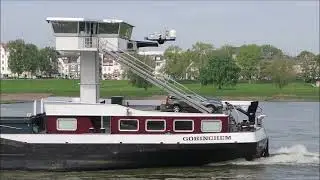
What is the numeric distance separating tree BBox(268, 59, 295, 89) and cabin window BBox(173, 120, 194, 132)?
3115 inches

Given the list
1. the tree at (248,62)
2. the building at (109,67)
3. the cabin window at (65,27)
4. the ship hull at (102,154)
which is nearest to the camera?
the ship hull at (102,154)

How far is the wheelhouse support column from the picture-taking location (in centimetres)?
2642

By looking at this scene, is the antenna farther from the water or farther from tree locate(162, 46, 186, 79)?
tree locate(162, 46, 186, 79)

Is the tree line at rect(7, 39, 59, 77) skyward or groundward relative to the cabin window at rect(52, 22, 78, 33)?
groundward

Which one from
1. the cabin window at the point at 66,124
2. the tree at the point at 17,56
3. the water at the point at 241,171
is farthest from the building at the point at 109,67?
the tree at the point at 17,56

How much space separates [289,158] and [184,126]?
6.10 m

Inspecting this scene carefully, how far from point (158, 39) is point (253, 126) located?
5.76 metres

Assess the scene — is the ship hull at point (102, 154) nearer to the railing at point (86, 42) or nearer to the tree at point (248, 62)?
the railing at point (86, 42)

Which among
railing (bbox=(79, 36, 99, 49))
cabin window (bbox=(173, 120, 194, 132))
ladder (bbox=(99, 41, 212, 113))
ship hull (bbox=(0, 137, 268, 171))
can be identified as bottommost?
ship hull (bbox=(0, 137, 268, 171))

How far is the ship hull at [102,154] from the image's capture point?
2477 cm

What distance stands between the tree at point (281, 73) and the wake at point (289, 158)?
73.1 metres

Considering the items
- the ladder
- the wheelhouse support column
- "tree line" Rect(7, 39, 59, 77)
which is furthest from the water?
"tree line" Rect(7, 39, 59, 77)

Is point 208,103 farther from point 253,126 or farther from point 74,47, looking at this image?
point 74,47

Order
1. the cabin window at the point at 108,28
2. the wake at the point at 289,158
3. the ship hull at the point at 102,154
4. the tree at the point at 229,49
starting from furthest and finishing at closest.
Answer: the tree at the point at 229,49, the wake at the point at 289,158, the cabin window at the point at 108,28, the ship hull at the point at 102,154
